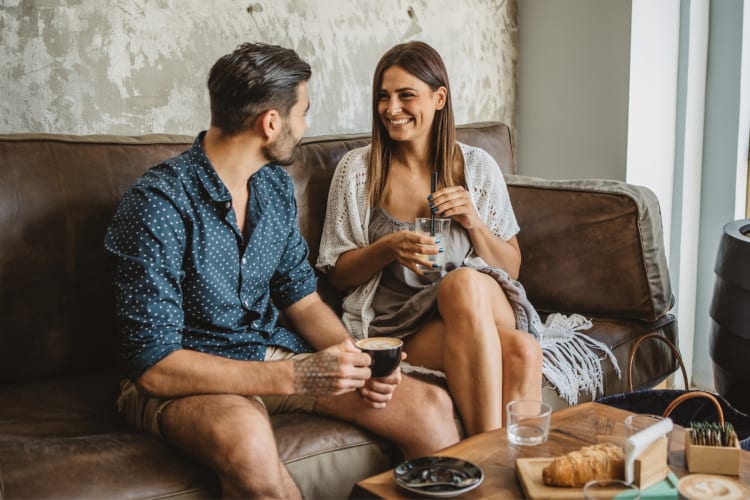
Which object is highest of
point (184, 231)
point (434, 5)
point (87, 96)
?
point (434, 5)

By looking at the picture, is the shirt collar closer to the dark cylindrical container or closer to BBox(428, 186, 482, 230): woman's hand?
BBox(428, 186, 482, 230): woman's hand

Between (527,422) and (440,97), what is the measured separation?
3.99 ft

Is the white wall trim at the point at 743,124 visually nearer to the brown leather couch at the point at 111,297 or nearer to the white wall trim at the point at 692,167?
the white wall trim at the point at 692,167

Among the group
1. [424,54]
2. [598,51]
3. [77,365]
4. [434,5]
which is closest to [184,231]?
[77,365]

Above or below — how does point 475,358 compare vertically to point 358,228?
below

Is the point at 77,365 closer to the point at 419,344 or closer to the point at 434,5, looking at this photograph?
the point at 419,344

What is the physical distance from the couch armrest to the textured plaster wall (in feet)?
2.72

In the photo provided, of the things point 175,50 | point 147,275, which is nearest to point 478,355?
point 147,275

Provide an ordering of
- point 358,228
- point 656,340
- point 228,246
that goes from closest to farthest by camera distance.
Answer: point 228,246
point 358,228
point 656,340

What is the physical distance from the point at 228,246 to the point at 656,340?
1.36 meters

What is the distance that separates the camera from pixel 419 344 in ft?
6.79

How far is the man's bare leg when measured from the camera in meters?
1.42

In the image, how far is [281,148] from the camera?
69.7 inches

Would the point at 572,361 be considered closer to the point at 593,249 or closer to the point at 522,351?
the point at 522,351
